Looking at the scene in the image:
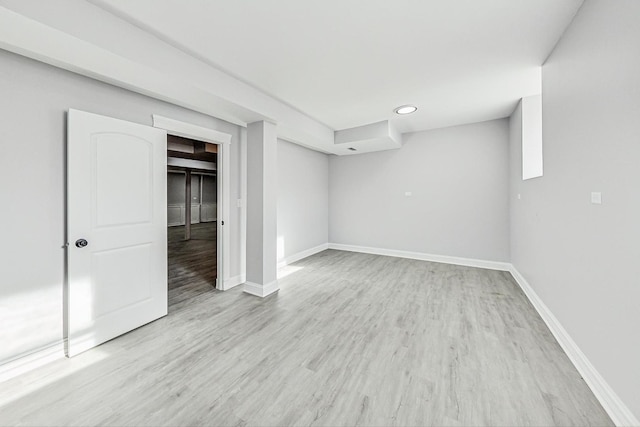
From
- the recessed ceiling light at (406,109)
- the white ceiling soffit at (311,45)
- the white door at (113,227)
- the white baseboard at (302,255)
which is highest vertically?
the recessed ceiling light at (406,109)

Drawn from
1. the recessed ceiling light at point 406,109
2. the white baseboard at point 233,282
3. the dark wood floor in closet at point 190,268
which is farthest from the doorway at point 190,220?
the recessed ceiling light at point 406,109

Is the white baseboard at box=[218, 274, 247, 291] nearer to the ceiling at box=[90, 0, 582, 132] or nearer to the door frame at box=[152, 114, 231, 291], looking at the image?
the door frame at box=[152, 114, 231, 291]

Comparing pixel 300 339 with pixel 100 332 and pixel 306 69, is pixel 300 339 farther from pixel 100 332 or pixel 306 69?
pixel 306 69

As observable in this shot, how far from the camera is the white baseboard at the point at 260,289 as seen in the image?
3215 mm

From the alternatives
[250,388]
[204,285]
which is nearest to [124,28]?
[250,388]

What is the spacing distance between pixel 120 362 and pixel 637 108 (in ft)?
12.1

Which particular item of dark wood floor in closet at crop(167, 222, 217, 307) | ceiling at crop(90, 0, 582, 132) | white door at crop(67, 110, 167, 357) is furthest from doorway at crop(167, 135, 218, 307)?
ceiling at crop(90, 0, 582, 132)

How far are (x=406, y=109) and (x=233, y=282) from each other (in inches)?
142

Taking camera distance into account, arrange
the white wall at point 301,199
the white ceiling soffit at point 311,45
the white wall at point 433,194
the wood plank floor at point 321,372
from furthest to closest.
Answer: the white wall at point 301,199, the white wall at point 433,194, the white ceiling soffit at point 311,45, the wood plank floor at point 321,372

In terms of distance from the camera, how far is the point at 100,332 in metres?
2.17

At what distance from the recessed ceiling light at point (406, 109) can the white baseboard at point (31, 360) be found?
177 inches

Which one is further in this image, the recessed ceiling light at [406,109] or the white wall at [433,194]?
the white wall at [433,194]

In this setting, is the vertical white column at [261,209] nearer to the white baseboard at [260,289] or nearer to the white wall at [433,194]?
the white baseboard at [260,289]

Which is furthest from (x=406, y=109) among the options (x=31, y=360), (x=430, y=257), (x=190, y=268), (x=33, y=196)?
(x=31, y=360)
